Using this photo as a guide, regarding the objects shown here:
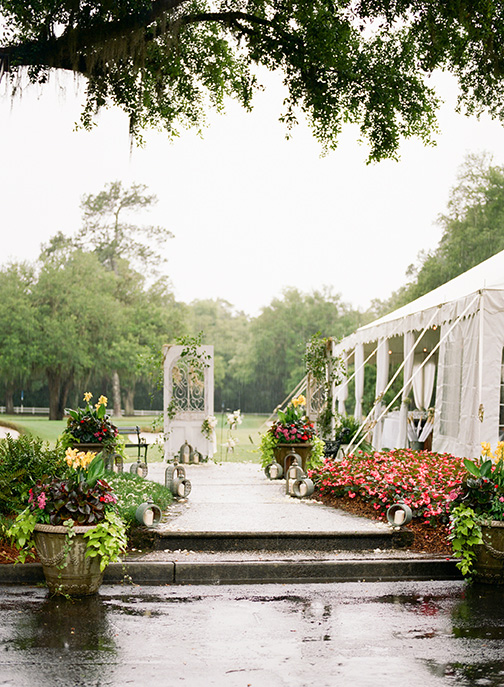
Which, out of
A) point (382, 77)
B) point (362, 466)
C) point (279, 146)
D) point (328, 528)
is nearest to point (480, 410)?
point (362, 466)

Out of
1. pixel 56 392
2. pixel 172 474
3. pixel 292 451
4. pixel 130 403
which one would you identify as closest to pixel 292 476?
pixel 172 474

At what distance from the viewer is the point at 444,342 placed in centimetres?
1402

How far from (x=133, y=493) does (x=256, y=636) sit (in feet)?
14.9

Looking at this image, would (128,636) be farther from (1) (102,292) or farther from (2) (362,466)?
(1) (102,292)

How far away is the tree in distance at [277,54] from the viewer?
10945 millimetres

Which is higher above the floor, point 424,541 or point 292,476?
point 292,476

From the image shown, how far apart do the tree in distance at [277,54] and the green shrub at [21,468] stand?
212 inches

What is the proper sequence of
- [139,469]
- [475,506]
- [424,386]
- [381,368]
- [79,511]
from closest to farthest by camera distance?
[79,511]
[475,506]
[139,469]
[381,368]
[424,386]

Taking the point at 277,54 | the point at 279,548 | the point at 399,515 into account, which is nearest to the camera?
the point at 279,548

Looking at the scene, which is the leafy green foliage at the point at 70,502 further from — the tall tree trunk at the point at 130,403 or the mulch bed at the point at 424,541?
the tall tree trunk at the point at 130,403

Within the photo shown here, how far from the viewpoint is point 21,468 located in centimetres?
841

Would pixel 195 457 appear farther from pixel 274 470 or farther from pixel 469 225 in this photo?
pixel 469 225

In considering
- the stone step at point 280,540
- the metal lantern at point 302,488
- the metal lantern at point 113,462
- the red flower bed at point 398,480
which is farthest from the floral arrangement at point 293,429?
the stone step at point 280,540

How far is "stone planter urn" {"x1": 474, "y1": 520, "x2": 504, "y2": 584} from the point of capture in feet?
23.8
